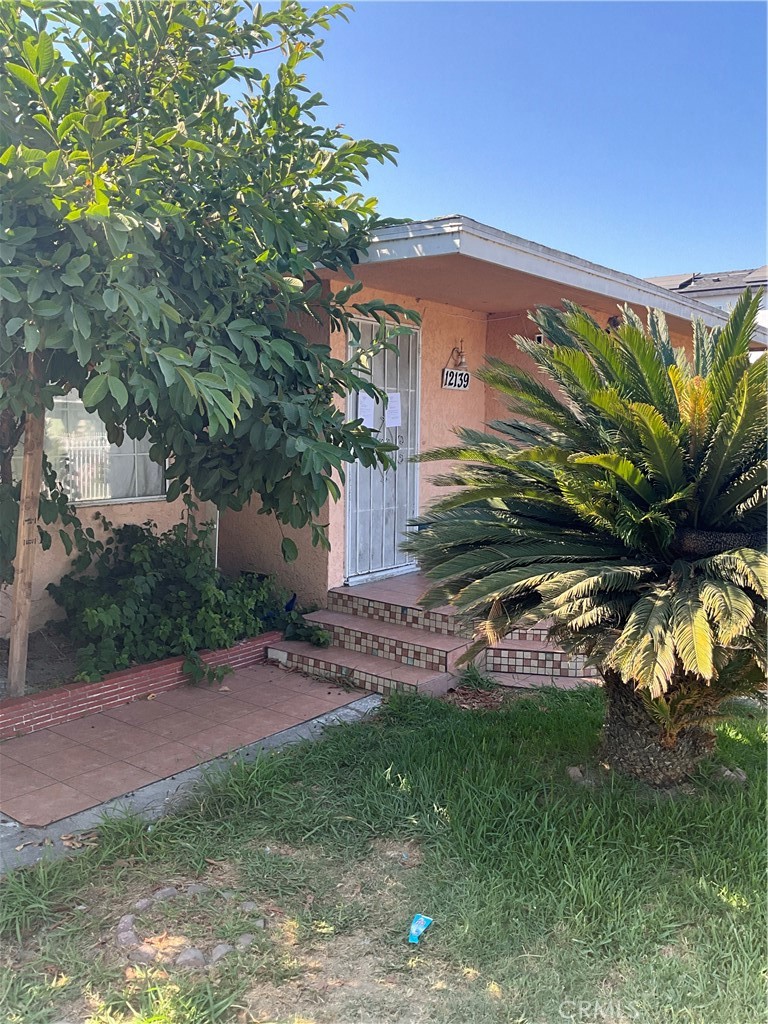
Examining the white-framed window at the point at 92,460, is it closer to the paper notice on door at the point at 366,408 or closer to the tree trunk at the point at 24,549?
the tree trunk at the point at 24,549

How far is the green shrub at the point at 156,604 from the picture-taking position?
210 inches

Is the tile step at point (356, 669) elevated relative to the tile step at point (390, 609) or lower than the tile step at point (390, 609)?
lower

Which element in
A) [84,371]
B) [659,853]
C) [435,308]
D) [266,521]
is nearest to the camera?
[659,853]

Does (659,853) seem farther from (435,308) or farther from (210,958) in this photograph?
(435,308)

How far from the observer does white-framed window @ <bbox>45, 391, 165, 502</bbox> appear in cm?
589

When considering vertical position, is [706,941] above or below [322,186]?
below

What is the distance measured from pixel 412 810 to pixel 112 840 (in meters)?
1.41

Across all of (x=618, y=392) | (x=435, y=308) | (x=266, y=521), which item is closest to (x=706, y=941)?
(x=618, y=392)

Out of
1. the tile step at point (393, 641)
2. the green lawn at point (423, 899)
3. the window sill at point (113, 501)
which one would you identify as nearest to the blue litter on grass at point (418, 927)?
the green lawn at point (423, 899)

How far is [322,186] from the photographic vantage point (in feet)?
14.8

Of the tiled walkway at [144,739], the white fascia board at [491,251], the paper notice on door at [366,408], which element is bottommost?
the tiled walkway at [144,739]

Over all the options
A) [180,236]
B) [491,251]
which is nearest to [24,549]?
[180,236]

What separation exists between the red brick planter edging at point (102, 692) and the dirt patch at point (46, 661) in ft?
0.73

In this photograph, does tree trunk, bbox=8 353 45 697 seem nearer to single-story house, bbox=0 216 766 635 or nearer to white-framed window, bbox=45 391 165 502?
single-story house, bbox=0 216 766 635
